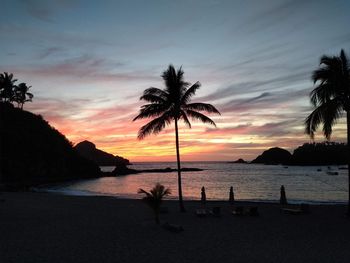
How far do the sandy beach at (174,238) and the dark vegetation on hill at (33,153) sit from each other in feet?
206

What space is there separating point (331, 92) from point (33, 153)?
277 ft

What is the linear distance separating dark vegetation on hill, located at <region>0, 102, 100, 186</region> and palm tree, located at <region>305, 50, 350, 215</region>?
69000 millimetres

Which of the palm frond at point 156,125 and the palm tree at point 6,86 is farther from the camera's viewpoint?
the palm tree at point 6,86

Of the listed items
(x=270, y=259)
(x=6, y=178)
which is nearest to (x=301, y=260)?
(x=270, y=259)

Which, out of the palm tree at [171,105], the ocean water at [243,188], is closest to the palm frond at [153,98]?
the palm tree at [171,105]

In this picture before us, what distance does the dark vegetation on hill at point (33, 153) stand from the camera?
83.6 metres

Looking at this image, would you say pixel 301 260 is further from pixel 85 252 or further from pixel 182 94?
pixel 182 94

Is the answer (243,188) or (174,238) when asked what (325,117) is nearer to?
(174,238)

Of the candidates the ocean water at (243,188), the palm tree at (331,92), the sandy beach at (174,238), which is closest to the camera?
the sandy beach at (174,238)

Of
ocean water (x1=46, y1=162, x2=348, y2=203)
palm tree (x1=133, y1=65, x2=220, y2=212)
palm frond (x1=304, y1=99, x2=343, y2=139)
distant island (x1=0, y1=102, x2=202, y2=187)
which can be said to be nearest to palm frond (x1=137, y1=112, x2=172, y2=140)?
palm tree (x1=133, y1=65, x2=220, y2=212)

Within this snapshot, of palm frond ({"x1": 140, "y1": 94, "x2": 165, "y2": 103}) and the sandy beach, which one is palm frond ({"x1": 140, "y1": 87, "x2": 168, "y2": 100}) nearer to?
palm frond ({"x1": 140, "y1": 94, "x2": 165, "y2": 103})

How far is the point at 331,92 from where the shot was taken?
19.6 m

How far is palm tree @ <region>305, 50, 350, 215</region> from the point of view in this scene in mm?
19266

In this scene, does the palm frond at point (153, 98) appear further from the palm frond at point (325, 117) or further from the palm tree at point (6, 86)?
the palm tree at point (6, 86)
